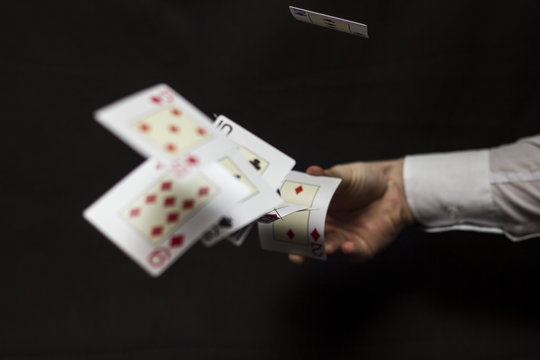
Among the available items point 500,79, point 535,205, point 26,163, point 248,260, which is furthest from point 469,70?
point 26,163

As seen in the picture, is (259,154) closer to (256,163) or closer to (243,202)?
(256,163)

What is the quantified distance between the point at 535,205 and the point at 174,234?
39.8 inches

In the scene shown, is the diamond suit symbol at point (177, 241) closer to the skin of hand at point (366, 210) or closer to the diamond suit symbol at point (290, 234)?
the diamond suit symbol at point (290, 234)

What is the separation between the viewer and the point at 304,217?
3.26 ft

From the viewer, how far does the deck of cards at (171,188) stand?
68 centimetres

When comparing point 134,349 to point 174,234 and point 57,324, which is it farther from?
point 174,234

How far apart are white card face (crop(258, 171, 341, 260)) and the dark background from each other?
0.29 metres

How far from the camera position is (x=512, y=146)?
4.37ft

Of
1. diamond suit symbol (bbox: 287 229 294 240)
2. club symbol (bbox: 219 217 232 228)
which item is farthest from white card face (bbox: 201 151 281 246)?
diamond suit symbol (bbox: 287 229 294 240)

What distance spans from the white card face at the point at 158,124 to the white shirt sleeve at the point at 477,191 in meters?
0.82

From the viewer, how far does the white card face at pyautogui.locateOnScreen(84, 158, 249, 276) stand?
694 millimetres

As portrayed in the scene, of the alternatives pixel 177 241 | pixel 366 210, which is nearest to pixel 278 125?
pixel 366 210

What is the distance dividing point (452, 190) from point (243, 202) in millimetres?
803

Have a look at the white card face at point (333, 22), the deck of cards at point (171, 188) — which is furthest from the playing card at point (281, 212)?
the white card face at point (333, 22)
